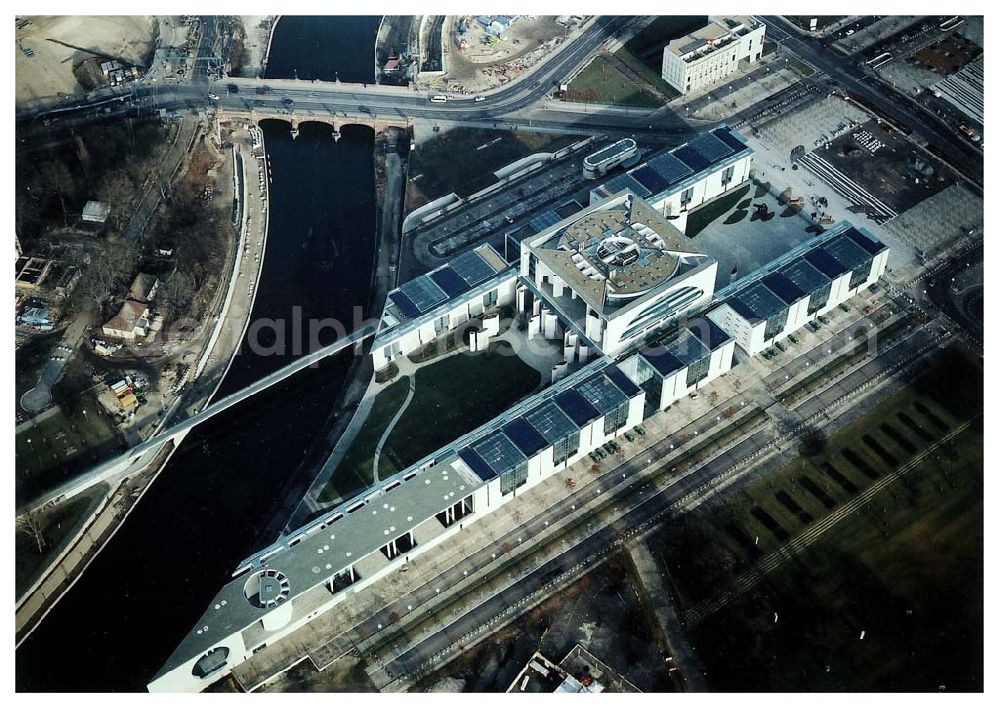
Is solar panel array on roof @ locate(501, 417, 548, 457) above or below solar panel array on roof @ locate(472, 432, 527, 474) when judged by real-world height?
above

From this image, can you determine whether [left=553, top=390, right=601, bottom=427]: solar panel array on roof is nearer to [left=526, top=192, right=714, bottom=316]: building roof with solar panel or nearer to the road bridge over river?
[left=526, top=192, right=714, bottom=316]: building roof with solar panel

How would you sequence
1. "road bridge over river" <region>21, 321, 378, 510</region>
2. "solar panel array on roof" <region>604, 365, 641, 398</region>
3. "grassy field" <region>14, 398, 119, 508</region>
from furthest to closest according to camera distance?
"solar panel array on roof" <region>604, 365, 641, 398</region> → "grassy field" <region>14, 398, 119, 508</region> → "road bridge over river" <region>21, 321, 378, 510</region>

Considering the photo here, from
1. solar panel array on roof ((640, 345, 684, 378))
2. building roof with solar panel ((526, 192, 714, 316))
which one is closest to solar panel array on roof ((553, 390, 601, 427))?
solar panel array on roof ((640, 345, 684, 378))

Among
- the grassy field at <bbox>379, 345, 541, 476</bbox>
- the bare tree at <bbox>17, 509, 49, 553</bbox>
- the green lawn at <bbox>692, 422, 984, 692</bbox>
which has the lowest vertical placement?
the green lawn at <bbox>692, 422, 984, 692</bbox>

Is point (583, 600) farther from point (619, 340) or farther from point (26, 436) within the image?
point (26, 436)

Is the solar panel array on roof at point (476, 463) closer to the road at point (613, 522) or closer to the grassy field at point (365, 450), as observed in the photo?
the road at point (613, 522)

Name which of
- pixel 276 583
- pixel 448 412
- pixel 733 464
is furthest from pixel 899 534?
pixel 276 583

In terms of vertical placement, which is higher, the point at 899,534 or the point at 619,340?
the point at 619,340
